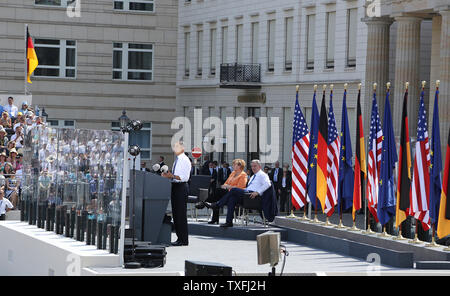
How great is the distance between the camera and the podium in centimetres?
2514

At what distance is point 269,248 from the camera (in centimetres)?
1631

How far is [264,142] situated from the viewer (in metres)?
57.0

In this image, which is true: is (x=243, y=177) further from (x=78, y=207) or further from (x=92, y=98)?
(x=92, y=98)

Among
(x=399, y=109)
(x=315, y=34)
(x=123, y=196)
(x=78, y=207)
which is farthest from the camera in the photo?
(x=315, y=34)

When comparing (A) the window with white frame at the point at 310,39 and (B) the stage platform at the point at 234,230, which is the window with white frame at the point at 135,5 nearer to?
(A) the window with white frame at the point at 310,39

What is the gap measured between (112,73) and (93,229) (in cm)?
4774

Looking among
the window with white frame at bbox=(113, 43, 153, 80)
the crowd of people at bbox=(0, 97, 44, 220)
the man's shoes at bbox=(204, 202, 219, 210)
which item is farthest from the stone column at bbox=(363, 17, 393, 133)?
the window with white frame at bbox=(113, 43, 153, 80)

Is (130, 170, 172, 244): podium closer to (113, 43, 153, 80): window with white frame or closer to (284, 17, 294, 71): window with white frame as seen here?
(284, 17, 294, 71): window with white frame

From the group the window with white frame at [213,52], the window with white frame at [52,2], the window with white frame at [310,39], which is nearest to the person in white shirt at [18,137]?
the window with white frame at [310,39]

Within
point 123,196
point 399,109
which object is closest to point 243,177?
point 123,196

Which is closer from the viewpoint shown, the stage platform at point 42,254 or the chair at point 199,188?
the stage platform at point 42,254

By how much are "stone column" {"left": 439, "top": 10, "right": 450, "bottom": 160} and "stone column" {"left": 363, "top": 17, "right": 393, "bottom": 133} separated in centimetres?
465

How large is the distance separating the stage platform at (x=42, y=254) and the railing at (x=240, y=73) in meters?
31.8

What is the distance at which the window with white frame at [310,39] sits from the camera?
5406 cm
